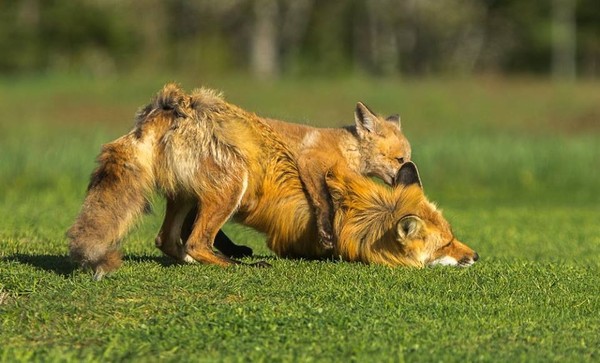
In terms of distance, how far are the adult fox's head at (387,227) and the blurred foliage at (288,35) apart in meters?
44.7

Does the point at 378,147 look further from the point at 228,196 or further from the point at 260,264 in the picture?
the point at 228,196

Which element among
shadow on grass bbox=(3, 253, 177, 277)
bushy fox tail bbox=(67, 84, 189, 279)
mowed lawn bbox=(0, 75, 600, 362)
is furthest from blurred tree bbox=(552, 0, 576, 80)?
bushy fox tail bbox=(67, 84, 189, 279)

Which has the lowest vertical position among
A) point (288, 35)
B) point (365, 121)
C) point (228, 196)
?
point (288, 35)

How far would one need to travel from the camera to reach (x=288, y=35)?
72875mm

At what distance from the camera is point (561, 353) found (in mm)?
7164

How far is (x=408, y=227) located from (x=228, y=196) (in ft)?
5.49

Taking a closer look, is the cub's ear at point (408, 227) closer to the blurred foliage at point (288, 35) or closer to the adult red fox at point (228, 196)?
the adult red fox at point (228, 196)

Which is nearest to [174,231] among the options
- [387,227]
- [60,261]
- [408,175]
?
[60,261]

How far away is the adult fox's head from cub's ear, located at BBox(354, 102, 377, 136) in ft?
5.92

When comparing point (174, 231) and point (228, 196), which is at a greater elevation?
point (228, 196)

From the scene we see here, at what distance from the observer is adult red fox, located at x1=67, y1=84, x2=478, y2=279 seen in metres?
8.91

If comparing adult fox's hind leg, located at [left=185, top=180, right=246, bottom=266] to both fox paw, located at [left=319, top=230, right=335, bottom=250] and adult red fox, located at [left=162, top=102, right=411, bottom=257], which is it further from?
fox paw, located at [left=319, top=230, right=335, bottom=250]

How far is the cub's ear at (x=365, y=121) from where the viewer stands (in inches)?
473

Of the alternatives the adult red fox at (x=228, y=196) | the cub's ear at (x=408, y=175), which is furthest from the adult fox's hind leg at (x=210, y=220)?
the cub's ear at (x=408, y=175)
